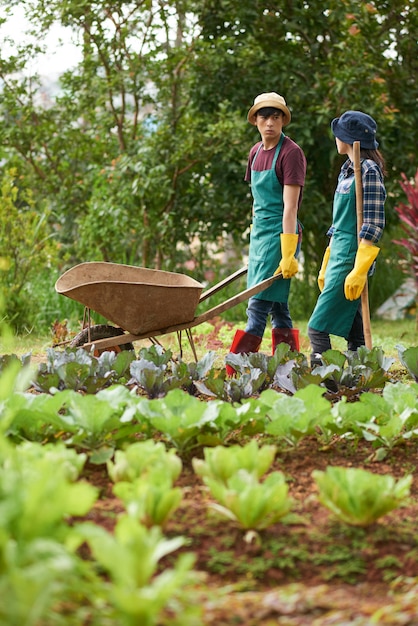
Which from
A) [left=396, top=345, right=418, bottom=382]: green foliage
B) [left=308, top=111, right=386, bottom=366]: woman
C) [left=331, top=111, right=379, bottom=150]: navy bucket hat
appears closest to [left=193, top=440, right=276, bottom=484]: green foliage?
[left=396, top=345, right=418, bottom=382]: green foliage

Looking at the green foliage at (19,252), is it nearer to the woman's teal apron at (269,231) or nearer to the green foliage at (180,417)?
the woman's teal apron at (269,231)

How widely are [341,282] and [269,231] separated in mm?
570

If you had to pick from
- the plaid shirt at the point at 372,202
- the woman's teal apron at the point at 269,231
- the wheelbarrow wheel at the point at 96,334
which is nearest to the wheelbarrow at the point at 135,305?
the wheelbarrow wheel at the point at 96,334

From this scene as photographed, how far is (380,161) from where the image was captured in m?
4.27

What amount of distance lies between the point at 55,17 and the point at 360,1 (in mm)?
3059

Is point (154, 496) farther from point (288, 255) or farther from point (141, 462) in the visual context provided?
point (288, 255)

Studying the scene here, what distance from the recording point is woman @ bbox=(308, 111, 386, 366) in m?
4.04

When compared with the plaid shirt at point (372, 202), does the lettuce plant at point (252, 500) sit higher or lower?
lower

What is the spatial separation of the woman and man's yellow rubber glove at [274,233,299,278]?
0.20 m

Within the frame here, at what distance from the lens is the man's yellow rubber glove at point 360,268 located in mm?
4020

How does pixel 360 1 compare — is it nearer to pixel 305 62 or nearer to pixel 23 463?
pixel 305 62

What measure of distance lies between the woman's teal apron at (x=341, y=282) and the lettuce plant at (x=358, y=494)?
7.44 ft

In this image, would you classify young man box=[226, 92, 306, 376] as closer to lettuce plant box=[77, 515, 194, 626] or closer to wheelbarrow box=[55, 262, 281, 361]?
wheelbarrow box=[55, 262, 281, 361]

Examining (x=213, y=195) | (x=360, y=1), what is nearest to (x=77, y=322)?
(x=213, y=195)
